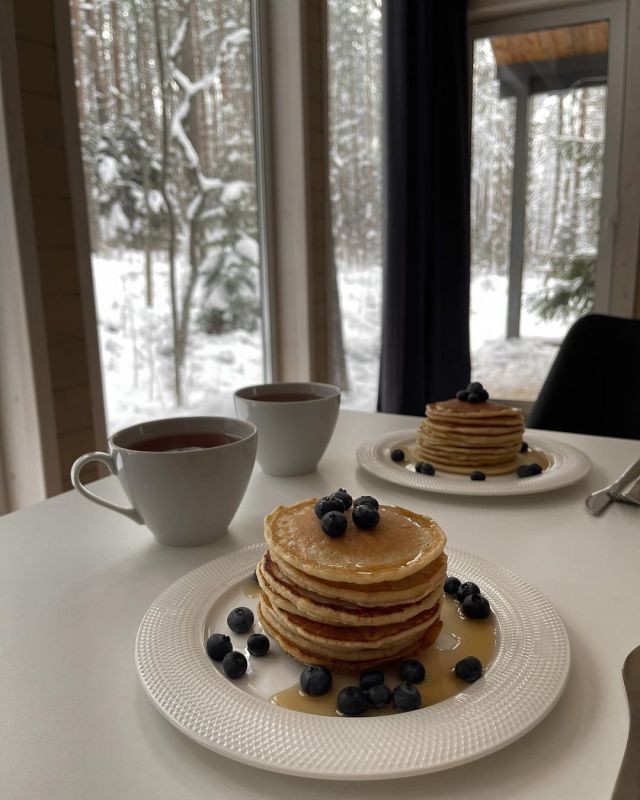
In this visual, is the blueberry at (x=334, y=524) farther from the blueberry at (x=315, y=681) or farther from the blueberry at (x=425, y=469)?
the blueberry at (x=425, y=469)

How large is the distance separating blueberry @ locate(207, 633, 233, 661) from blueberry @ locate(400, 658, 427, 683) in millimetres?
131

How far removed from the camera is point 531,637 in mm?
492

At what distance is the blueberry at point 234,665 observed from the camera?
1.54ft

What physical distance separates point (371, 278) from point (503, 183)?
3.15 ft

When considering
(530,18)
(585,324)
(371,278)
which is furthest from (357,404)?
(530,18)

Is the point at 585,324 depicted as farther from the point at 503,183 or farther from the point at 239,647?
the point at 503,183

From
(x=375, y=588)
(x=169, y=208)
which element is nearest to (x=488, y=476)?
(x=375, y=588)

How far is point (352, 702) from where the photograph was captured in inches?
16.9

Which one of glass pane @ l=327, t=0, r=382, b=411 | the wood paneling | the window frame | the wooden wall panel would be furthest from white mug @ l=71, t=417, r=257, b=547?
the wood paneling

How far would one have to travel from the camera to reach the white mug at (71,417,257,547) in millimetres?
680

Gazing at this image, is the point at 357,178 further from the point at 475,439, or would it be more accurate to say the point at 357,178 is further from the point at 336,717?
the point at 336,717

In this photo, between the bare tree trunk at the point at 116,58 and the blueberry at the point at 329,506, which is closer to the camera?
the blueberry at the point at 329,506

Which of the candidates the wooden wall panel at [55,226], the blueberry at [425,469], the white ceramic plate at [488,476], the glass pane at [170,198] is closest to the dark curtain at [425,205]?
the glass pane at [170,198]

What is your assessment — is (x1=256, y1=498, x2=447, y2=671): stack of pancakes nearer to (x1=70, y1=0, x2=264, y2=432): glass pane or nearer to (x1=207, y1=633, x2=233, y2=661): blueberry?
(x1=207, y1=633, x2=233, y2=661): blueberry
